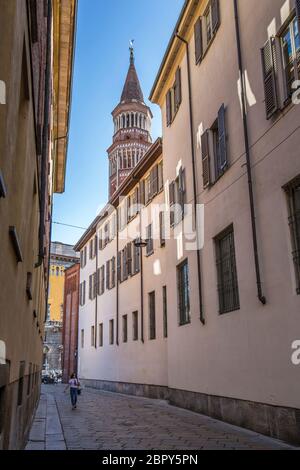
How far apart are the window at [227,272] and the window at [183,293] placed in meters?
2.63

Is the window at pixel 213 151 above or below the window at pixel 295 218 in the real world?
above

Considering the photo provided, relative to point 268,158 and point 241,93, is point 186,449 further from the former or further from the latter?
point 241,93

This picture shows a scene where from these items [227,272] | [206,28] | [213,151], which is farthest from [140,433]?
[206,28]

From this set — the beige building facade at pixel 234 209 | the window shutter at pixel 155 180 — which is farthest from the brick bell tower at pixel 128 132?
the beige building facade at pixel 234 209

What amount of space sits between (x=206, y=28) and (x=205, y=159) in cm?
392

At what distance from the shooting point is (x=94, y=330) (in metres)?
30.6

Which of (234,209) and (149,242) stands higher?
(149,242)

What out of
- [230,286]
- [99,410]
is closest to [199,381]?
[230,286]

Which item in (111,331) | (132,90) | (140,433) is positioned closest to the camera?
(140,433)

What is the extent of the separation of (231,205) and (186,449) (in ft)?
17.5

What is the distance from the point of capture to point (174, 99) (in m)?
16.3

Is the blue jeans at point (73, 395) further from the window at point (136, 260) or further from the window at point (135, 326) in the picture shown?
the window at point (136, 260)

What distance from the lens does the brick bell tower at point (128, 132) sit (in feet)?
210

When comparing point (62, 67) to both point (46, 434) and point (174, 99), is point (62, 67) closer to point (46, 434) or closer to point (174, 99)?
point (174, 99)
